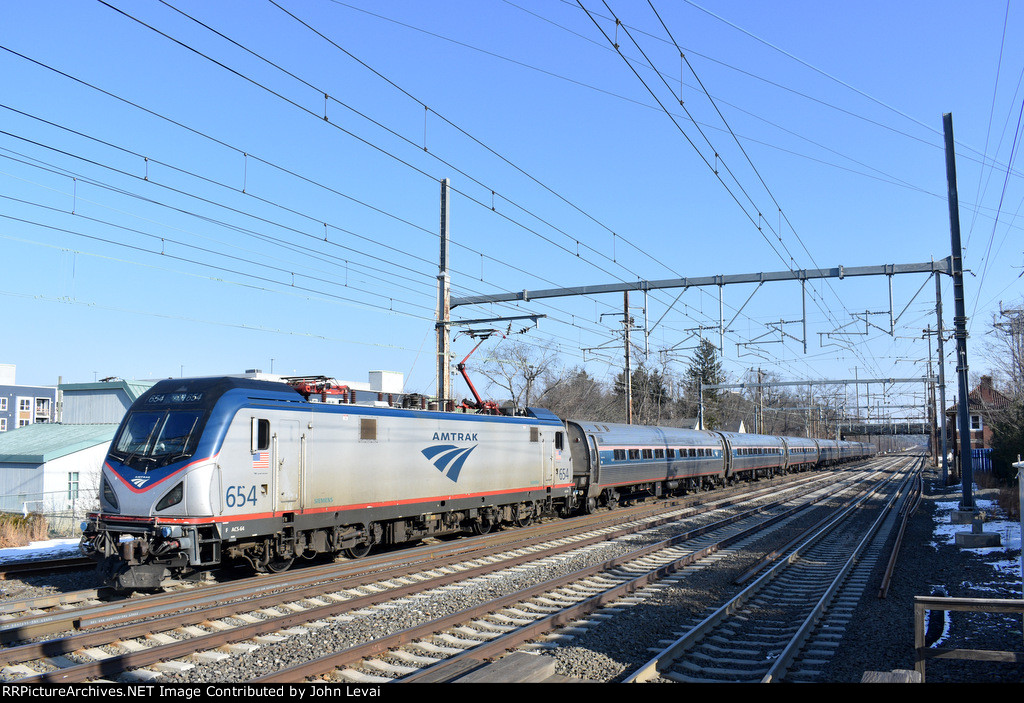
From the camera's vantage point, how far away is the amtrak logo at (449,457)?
1644 cm

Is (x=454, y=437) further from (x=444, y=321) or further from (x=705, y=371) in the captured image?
(x=705, y=371)

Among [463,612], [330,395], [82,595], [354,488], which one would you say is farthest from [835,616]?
[82,595]

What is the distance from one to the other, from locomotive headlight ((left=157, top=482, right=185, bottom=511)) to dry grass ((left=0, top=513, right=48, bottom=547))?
26.0ft

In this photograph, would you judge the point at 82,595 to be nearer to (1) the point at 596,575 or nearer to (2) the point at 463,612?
(2) the point at 463,612

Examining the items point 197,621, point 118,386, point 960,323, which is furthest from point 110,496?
point 118,386

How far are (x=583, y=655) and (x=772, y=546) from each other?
10986mm

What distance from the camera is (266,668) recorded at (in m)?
7.68

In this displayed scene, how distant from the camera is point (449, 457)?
55.8 ft

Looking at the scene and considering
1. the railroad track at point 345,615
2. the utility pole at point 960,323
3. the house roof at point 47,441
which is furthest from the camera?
the house roof at point 47,441

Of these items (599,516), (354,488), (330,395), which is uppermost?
(330,395)

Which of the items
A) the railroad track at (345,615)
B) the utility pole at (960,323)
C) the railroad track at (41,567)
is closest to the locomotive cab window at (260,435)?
the railroad track at (345,615)

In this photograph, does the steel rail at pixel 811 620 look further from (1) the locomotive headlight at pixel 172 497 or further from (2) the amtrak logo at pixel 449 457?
(1) the locomotive headlight at pixel 172 497

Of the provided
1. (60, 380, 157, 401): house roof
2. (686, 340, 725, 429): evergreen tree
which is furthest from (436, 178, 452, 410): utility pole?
(686, 340, 725, 429): evergreen tree

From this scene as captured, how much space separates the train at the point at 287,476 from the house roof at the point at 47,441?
1056 inches
